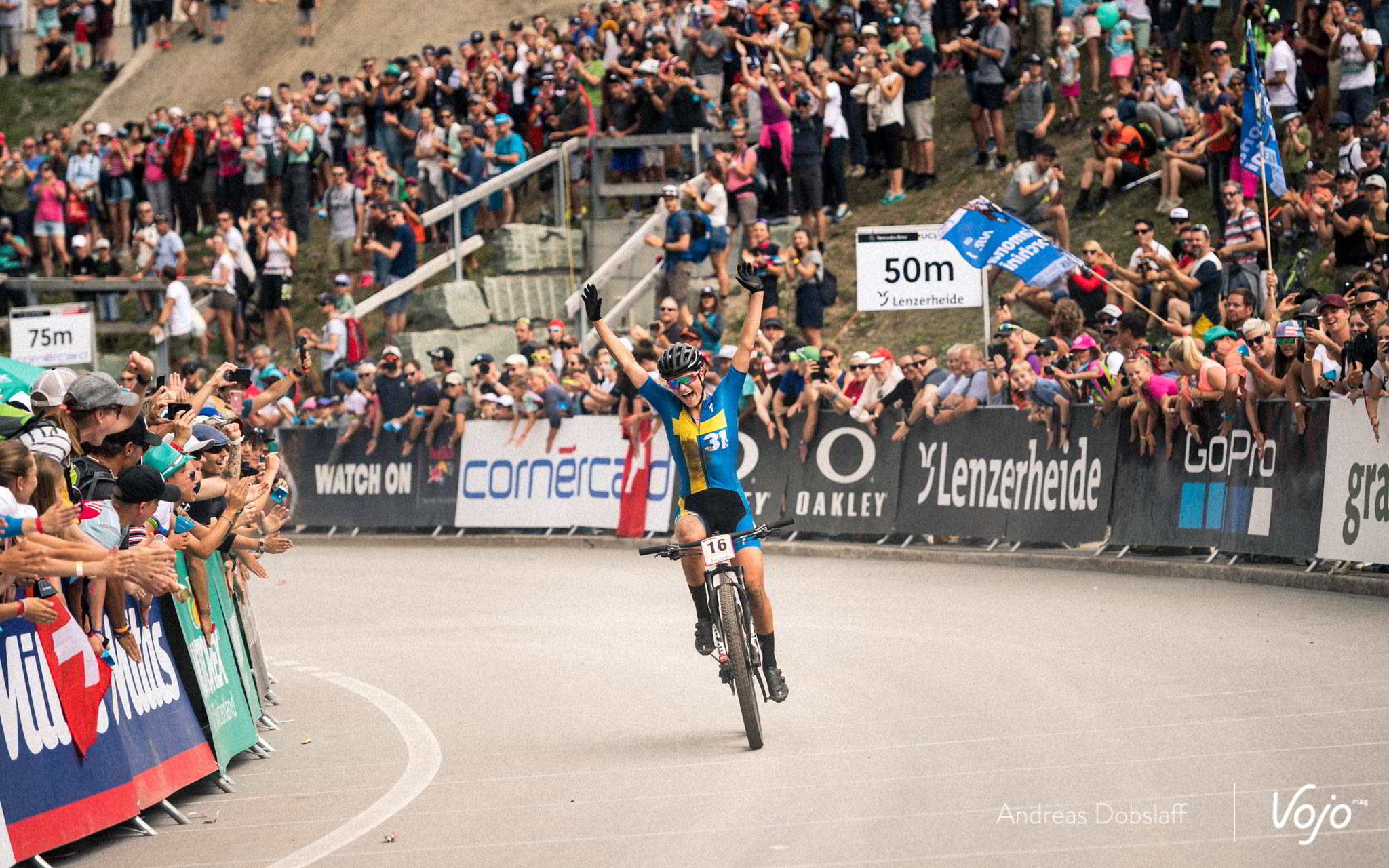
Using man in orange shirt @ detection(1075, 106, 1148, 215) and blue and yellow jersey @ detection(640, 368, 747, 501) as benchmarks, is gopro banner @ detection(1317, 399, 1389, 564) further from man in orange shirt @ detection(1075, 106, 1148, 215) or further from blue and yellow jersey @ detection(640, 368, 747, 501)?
man in orange shirt @ detection(1075, 106, 1148, 215)

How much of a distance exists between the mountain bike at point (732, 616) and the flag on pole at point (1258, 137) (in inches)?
401

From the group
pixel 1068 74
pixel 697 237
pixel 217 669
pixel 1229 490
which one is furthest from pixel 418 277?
pixel 217 669

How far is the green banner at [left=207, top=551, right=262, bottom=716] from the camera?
10547 mm

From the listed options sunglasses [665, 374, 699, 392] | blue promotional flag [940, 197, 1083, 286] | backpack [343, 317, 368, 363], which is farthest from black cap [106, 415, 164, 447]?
backpack [343, 317, 368, 363]

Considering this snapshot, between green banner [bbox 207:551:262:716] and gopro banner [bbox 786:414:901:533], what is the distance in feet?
31.8

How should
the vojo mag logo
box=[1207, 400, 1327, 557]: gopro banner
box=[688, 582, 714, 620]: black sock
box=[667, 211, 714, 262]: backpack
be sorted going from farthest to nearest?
1. box=[667, 211, 714, 262]: backpack
2. the vojo mag logo
3. box=[1207, 400, 1327, 557]: gopro banner
4. box=[688, 582, 714, 620]: black sock

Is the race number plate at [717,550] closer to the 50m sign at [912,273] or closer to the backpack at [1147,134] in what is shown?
the 50m sign at [912,273]

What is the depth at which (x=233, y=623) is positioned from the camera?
424 inches

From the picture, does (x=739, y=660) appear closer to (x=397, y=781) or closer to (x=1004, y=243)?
(x=397, y=781)

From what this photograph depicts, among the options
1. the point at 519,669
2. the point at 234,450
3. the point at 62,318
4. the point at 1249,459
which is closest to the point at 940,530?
the point at 1249,459

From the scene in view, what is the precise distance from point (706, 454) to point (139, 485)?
10.9 feet

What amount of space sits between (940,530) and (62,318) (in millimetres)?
13880

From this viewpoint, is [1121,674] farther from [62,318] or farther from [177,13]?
[177,13]

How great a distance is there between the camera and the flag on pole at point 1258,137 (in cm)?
1869
